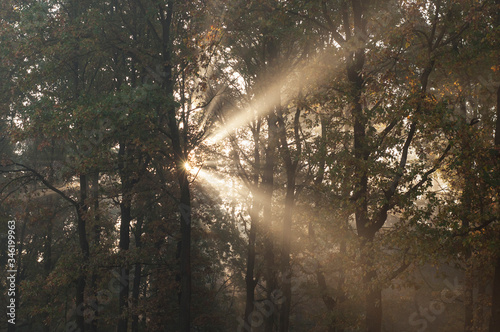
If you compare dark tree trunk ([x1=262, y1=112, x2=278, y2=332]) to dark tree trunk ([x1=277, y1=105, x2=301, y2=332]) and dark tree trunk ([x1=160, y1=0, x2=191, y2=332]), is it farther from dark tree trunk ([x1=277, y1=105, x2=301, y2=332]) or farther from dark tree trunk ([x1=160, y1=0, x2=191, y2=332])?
dark tree trunk ([x1=160, y1=0, x2=191, y2=332])

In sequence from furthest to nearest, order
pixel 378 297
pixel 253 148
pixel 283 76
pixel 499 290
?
pixel 253 148 < pixel 283 76 < pixel 378 297 < pixel 499 290

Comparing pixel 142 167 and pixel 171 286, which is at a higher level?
pixel 142 167

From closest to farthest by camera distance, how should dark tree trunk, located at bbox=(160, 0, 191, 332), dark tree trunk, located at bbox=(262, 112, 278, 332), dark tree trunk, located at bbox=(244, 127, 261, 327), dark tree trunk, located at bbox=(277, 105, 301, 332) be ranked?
dark tree trunk, located at bbox=(160, 0, 191, 332)
dark tree trunk, located at bbox=(277, 105, 301, 332)
dark tree trunk, located at bbox=(262, 112, 278, 332)
dark tree trunk, located at bbox=(244, 127, 261, 327)

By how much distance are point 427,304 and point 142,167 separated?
102 feet

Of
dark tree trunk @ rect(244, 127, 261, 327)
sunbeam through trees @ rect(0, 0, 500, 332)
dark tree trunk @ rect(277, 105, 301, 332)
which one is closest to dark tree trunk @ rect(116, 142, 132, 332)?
sunbeam through trees @ rect(0, 0, 500, 332)

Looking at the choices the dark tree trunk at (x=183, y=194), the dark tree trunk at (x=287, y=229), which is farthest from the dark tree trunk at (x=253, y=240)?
the dark tree trunk at (x=183, y=194)

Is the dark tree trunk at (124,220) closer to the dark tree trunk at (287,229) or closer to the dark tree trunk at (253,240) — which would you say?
the dark tree trunk at (253,240)

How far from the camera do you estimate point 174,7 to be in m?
→ 16.2

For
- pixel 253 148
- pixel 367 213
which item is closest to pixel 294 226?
pixel 253 148

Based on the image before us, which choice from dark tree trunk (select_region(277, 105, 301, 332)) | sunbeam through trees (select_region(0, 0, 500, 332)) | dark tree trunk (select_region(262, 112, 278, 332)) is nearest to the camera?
sunbeam through trees (select_region(0, 0, 500, 332))

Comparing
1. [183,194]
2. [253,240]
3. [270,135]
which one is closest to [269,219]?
[253,240]

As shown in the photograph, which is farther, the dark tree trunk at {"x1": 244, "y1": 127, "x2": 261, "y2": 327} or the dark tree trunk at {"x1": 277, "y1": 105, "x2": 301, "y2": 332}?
the dark tree trunk at {"x1": 244, "y1": 127, "x2": 261, "y2": 327}

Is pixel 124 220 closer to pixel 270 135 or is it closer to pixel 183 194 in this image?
pixel 183 194

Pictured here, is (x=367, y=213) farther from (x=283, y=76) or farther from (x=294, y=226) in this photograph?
(x=294, y=226)
